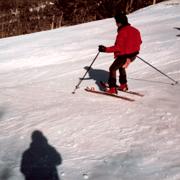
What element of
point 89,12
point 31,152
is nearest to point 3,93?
point 31,152

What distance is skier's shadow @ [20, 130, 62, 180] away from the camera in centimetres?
645

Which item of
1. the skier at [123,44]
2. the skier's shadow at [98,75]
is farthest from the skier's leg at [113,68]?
the skier's shadow at [98,75]

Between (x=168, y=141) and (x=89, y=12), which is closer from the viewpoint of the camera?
(x=168, y=141)

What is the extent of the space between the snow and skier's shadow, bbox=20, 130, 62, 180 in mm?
104

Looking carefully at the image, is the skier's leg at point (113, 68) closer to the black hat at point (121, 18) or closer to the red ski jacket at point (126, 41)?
the red ski jacket at point (126, 41)

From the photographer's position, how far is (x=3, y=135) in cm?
834

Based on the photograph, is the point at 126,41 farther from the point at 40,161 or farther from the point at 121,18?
the point at 40,161

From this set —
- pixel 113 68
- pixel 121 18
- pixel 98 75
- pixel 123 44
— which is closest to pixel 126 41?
pixel 123 44

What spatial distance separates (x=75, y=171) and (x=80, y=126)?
6.74 ft

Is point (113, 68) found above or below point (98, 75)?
above

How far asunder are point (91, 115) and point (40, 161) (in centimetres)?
240

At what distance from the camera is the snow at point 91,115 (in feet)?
21.5

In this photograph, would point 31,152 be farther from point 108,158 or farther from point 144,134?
point 144,134

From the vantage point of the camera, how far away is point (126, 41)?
9.54 metres
